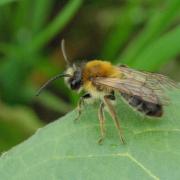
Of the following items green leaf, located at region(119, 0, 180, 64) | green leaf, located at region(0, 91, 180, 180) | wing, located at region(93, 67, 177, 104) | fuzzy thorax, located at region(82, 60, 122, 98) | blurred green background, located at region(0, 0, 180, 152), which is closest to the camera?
green leaf, located at region(0, 91, 180, 180)

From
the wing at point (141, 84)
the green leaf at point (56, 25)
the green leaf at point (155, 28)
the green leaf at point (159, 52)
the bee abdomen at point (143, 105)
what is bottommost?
the green leaf at point (159, 52)

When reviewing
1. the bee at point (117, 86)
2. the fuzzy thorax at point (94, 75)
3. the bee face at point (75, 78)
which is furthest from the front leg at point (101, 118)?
the bee face at point (75, 78)

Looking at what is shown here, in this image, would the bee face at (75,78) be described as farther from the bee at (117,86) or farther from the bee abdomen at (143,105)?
the bee abdomen at (143,105)

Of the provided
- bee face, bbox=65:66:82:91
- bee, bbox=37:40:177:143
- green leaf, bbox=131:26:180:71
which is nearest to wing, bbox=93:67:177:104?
bee, bbox=37:40:177:143

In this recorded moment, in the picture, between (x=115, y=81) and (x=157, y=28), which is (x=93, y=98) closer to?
(x=115, y=81)

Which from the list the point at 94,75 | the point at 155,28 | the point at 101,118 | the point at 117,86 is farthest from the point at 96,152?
the point at 155,28

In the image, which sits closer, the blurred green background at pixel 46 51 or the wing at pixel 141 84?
the wing at pixel 141 84

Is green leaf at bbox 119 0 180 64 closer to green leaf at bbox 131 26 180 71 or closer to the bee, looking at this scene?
green leaf at bbox 131 26 180 71

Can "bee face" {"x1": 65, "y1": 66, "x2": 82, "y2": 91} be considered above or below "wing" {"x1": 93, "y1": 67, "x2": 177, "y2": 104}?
above
